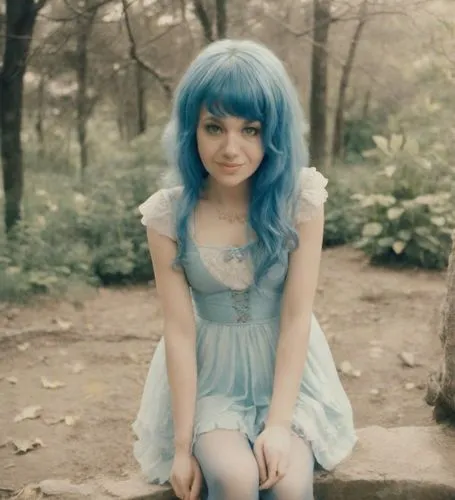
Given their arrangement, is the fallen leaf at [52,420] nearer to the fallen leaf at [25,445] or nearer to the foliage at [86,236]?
the fallen leaf at [25,445]

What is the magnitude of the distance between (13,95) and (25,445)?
4.17 metres

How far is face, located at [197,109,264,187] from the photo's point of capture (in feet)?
6.13

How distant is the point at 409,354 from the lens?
438 centimetres

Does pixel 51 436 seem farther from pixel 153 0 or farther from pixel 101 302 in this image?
pixel 153 0

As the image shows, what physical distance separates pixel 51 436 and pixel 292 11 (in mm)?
5185

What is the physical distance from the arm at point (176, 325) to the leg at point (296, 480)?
0.30m

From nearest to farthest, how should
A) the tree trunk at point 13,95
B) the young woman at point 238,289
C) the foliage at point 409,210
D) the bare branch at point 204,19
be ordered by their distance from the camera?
1. the young woman at point 238,289
2. the foliage at point 409,210
3. the bare branch at point 204,19
4. the tree trunk at point 13,95

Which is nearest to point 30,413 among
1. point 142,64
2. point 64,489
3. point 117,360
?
point 117,360

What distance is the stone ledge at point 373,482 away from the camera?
205 cm

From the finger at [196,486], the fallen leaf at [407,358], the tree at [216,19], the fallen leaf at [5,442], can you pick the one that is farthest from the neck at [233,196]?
the tree at [216,19]

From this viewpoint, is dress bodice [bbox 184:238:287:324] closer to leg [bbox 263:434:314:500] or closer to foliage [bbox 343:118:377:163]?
leg [bbox 263:434:314:500]

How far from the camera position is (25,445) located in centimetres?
346

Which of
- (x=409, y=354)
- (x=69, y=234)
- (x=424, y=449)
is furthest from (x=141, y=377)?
(x=69, y=234)

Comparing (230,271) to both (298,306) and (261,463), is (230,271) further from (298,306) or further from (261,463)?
(261,463)
